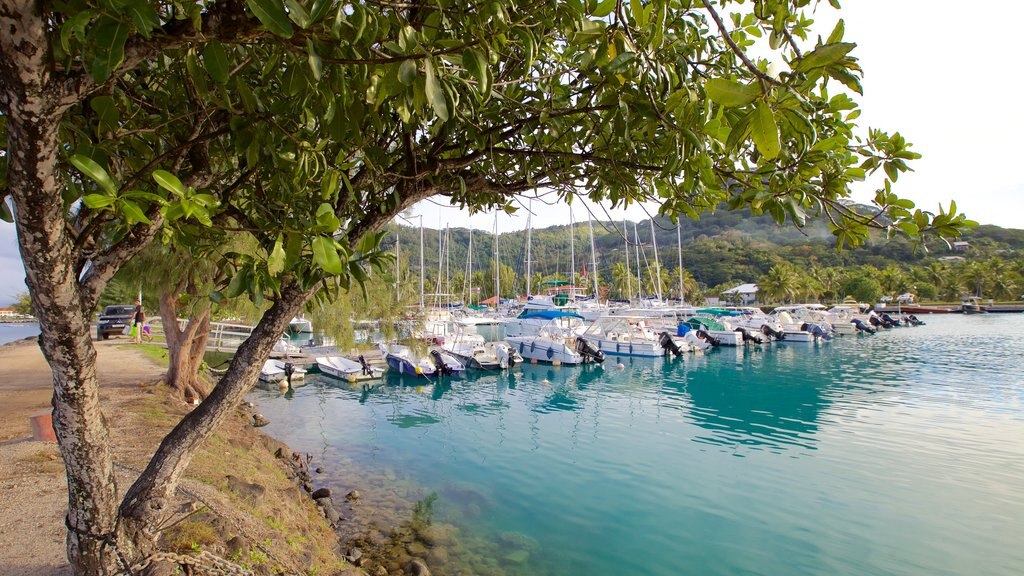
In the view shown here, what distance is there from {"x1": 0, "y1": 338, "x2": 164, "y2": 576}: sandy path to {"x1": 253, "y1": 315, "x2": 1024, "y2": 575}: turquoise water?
13.7ft

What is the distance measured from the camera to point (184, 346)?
11.9m

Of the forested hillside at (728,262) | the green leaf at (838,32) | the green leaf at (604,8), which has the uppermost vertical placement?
the forested hillside at (728,262)

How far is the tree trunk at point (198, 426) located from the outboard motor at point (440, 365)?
764 inches

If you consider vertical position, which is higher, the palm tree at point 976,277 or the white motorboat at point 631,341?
the palm tree at point 976,277

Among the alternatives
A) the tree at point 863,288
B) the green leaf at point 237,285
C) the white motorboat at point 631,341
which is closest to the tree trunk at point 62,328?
the green leaf at point 237,285

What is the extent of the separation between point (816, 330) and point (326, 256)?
1666 inches

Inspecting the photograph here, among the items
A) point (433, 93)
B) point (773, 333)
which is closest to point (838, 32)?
point (433, 93)

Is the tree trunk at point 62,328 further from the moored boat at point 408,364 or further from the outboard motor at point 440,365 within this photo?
the outboard motor at point 440,365

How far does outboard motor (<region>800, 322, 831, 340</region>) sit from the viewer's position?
123 feet

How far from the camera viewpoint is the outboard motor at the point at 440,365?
22688 mm

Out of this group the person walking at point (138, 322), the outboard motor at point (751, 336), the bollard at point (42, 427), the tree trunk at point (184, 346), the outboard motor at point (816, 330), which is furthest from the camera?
the outboard motor at point (816, 330)

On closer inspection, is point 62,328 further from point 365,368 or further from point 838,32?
point 365,368

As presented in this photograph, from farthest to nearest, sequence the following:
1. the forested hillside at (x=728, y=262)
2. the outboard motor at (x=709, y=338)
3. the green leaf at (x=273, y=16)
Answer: the forested hillside at (x=728, y=262), the outboard motor at (x=709, y=338), the green leaf at (x=273, y=16)

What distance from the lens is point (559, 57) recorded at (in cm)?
329
